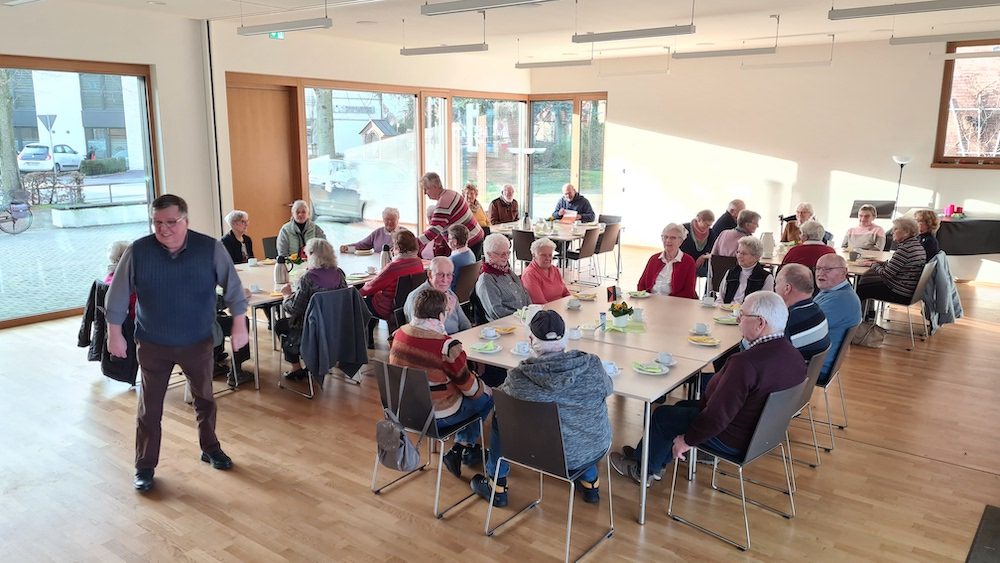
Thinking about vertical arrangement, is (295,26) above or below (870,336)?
above

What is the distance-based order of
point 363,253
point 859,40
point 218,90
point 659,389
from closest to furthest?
point 659,389
point 363,253
point 218,90
point 859,40

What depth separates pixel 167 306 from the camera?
3.90 m

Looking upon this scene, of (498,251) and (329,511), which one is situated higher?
(498,251)

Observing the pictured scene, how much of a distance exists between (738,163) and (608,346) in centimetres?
880

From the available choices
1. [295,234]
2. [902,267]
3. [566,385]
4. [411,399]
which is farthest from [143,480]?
[902,267]

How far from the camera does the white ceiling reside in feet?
24.5

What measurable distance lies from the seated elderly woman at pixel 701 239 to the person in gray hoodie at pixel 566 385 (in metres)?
4.65

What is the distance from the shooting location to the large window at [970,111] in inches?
399

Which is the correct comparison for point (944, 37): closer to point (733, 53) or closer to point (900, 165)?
point (733, 53)

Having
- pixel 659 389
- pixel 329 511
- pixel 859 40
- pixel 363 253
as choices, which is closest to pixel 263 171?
pixel 363 253

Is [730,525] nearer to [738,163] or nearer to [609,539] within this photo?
[609,539]

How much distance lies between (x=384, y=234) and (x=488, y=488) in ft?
13.1

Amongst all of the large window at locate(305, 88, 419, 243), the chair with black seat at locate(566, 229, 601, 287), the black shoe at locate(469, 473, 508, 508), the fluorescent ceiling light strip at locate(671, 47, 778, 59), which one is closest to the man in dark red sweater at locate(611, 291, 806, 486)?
the black shoe at locate(469, 473, 508, 508)

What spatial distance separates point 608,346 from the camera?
4.45 meters
